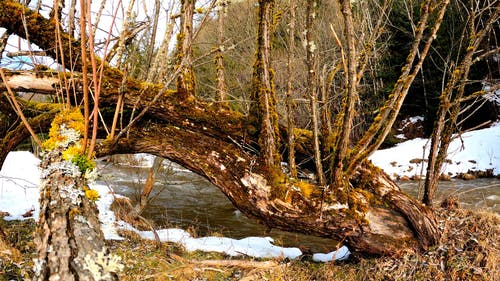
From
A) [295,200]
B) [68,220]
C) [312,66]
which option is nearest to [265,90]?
[312,66]

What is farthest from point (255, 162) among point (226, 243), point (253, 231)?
point (253, 231)

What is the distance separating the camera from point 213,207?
9367 mm

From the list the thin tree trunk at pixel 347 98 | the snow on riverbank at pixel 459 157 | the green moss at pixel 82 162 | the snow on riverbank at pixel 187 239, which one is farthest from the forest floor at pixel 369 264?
the snow on riverbank at pixel 459 157

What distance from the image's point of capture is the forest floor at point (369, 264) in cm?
370

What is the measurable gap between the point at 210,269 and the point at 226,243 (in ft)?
Result: 4.75

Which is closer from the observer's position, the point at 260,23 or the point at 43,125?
the point at 260,23

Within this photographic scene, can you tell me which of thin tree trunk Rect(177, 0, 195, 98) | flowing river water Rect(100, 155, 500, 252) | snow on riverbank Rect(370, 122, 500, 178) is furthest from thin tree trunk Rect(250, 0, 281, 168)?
snow on riverbank Rect(370, 122, 500, 178)

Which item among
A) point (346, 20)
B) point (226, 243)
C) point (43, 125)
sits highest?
point (346, 20)

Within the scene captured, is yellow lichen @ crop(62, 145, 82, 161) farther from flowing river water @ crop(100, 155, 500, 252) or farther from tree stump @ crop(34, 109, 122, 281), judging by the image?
flowing river water @ crop(100, 155, 500, 252)

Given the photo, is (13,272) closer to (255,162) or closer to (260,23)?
(255,162)

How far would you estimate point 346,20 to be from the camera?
3260 mm

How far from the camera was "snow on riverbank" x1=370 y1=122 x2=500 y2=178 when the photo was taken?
13.3m

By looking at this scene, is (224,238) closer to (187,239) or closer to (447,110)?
(187,239)

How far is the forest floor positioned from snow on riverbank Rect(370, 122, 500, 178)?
8.52 m
